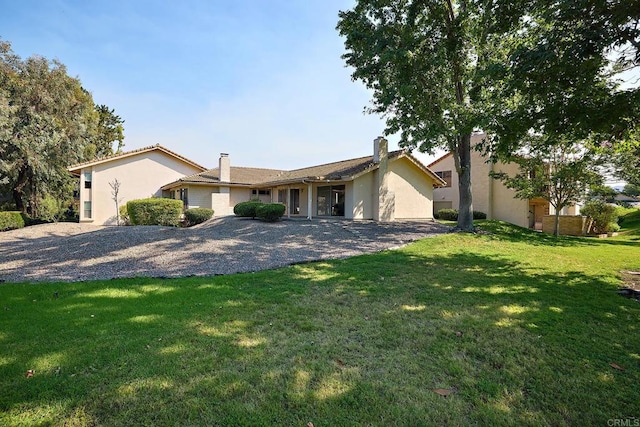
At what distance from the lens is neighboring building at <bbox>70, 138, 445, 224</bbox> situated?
20.2 m

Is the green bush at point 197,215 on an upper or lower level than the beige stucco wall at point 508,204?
lower

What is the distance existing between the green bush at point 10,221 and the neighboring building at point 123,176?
3403 mm

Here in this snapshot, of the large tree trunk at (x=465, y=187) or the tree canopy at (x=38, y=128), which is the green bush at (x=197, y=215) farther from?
the large tree trunk at (x=465, y=187)

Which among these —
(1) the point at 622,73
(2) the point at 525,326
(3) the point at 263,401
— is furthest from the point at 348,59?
(3) the point at 263,401

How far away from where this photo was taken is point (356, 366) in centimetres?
347

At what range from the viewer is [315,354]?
Answer: 3.73 metres

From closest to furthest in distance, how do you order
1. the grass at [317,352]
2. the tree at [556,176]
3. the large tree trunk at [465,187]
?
the grass at [317,352], the large tree trunk at [465,187], the tree at [556,176]

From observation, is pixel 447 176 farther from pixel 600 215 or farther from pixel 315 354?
pixel 315 354

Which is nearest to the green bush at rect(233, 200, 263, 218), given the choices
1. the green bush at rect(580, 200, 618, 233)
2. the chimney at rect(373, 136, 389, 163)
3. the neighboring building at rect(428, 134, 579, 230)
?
the chimney at rect(373, 136, 389, 163)

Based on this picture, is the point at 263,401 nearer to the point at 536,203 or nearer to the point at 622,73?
the point at 622,73

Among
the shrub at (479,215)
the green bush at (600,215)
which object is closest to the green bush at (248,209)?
the shrub at (479,215)

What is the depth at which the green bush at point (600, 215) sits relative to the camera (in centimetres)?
2127

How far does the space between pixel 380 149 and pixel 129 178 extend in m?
19.1

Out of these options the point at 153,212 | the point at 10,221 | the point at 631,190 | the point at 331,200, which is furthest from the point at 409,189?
the point at 10,221
